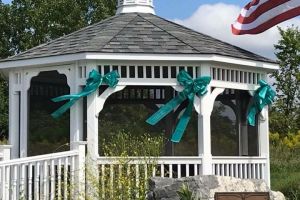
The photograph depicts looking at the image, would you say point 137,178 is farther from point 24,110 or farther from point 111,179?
point 24,110

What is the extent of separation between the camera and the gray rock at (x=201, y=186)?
9.49m

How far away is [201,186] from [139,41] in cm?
416

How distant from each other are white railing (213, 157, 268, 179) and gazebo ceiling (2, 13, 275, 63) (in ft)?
6.41

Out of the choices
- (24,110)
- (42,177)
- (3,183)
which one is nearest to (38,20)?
(24,110)

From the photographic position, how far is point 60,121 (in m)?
14.7

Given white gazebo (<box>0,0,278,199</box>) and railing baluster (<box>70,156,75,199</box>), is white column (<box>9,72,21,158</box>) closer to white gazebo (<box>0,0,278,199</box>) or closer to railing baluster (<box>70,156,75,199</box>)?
white gazebo (<box>0,0,278,199</box>)

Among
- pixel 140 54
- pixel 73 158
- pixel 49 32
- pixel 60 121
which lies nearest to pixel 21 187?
pixel 73 158

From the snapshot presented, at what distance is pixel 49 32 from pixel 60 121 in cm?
1691

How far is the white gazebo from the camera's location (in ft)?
40.3

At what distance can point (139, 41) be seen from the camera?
12.8 meters

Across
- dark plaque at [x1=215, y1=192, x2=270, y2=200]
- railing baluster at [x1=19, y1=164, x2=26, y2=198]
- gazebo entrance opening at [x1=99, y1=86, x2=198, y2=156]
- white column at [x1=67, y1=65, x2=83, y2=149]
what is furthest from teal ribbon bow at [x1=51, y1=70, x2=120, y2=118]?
dark plaque at [x1=215, y1=192, x2=270, y2=200]

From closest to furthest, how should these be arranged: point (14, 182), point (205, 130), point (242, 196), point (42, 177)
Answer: point (242, 196) → point (14, 182) → point (42, 177) → point (205, 130)

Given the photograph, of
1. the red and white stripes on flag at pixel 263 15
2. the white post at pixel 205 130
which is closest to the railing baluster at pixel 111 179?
the white post at pixel 205 130

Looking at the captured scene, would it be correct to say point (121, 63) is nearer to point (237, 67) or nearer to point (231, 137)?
point (237, 67)
